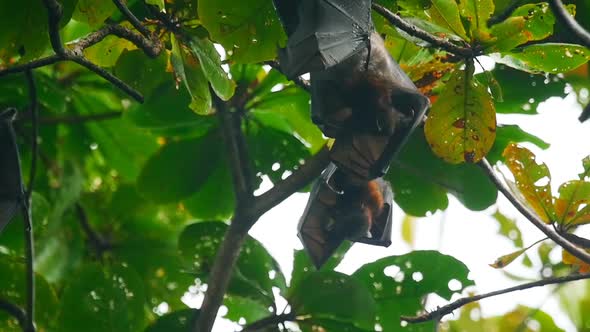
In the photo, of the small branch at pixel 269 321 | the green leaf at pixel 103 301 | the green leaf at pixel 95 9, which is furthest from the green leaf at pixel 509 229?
the green leaf at pixel 95 9

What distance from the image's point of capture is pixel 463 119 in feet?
7.93

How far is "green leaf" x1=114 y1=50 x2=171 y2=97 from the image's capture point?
112 inches

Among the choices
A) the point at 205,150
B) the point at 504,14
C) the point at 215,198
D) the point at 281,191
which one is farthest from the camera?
the point at 215,198

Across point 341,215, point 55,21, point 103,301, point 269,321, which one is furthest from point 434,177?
point 55,21

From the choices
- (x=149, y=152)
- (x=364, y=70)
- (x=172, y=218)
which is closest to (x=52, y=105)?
(x=149, y=152)

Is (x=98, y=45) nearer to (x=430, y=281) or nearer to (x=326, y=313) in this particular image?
Answer: (x=326, y=313)

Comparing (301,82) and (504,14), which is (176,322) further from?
(504,14)

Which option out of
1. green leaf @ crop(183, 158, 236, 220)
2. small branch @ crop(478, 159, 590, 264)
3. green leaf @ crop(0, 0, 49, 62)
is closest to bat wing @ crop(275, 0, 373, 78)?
small branch @ crop(478, 159, 590, 264)

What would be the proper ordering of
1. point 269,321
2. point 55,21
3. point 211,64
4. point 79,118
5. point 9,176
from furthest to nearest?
point 79,118
point 269,321
point 9,176
point 211,64
point 55,21

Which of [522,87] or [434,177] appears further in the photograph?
[434,177]

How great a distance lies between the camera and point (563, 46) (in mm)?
2352

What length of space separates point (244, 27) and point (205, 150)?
4.32 ft

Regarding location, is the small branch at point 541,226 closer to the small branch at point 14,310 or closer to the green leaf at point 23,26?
the green leaf at point 23,26

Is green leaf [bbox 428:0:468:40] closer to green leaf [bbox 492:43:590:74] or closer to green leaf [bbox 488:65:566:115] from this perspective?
green leaf [bbox 492:43:590:74]
